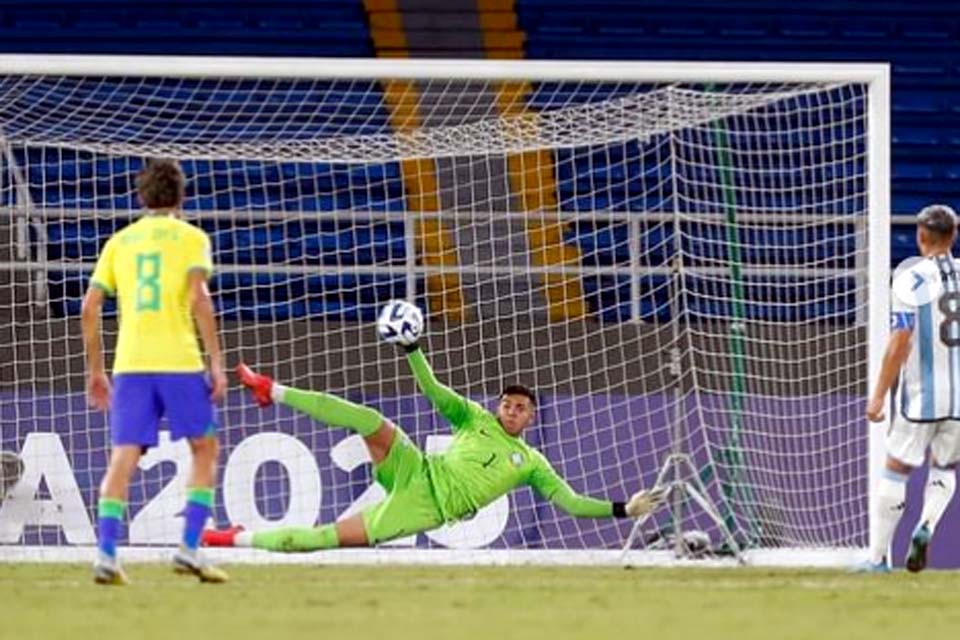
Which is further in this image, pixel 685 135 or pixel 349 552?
pixel 685 135

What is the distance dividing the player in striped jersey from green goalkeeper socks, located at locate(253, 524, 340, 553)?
2.74m

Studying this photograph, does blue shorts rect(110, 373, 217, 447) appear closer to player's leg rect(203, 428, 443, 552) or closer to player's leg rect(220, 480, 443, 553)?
player's leg rect(220, 480, 443, 553)

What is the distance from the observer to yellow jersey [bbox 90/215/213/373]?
10.8 meters

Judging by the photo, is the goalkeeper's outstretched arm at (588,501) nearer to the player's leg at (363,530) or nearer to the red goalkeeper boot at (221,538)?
the player's leg at (363,530)

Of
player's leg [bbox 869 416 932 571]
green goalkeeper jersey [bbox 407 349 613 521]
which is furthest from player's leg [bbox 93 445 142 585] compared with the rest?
player's leg [bbox 869 416 932 571]

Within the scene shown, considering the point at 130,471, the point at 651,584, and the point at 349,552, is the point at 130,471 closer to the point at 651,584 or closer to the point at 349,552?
the point at 651,584

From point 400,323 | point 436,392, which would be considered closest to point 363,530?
point 436,392

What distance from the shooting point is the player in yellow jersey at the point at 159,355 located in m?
10.8

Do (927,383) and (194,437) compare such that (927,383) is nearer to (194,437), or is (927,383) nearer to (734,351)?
(734,351)

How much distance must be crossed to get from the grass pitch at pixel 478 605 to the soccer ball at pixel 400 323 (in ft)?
3.77

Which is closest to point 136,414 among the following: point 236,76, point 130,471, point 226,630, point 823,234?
point 130,471

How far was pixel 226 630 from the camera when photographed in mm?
8578

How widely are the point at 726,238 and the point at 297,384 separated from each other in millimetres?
2861

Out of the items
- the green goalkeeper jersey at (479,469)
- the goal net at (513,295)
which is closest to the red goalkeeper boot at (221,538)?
the green goalkeeper jersey at (479,469)
